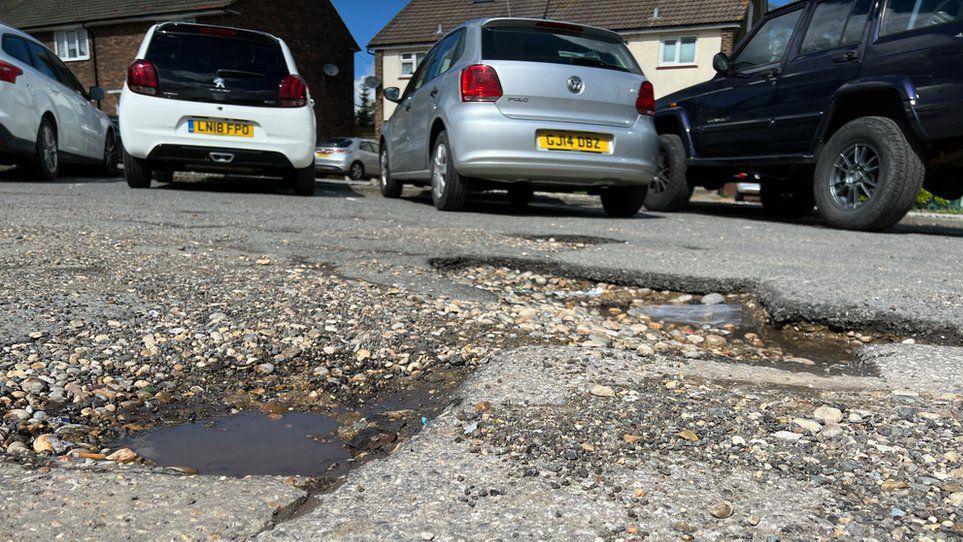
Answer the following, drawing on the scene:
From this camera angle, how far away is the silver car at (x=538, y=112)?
623 centimetres

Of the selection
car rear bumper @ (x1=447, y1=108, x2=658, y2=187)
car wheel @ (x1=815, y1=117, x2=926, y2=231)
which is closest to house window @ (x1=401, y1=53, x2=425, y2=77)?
car rear bumper @ (x1=447, y1=108, x2=658, y2=187)

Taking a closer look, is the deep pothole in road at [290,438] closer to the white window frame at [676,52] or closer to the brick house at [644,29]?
the brick house at [644,29]

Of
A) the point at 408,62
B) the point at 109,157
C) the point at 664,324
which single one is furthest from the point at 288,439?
the point at 408,62

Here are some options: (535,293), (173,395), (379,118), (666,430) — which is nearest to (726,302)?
(535,293)

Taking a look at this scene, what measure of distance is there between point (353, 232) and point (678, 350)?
2.93m

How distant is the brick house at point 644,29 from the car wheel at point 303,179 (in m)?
16.2

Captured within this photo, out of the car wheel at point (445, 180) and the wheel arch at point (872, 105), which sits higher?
the wheel arch at point (872, 105)

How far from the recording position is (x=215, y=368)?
7.73 feet

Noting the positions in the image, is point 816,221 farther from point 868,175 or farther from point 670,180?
point 868,175

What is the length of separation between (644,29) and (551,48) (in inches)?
810

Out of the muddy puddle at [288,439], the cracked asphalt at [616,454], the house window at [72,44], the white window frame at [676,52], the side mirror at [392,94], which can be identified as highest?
the house window at [72,44]

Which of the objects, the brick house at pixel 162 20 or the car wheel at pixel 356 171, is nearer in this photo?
the car wheel at pixel 356 171

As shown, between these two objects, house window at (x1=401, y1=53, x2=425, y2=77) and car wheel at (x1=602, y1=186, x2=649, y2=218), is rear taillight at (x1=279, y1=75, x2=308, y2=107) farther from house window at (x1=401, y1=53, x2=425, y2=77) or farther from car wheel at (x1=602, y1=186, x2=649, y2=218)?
house window at (x1=401, y1=53, x2=425, y2=77)

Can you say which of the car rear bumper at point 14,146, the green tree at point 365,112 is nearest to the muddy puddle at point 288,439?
the car rear bumper at point 14,146
